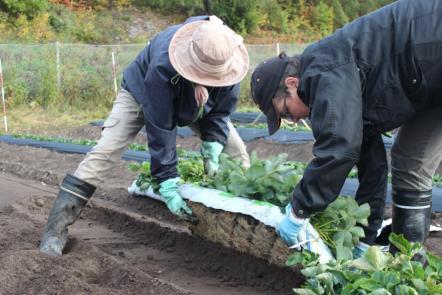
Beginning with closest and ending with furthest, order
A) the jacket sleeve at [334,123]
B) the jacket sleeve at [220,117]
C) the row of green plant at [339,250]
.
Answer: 1. the row of green plant at [339,250]
2. the jacket sleeve at [334,123]
3. the jacket sleeve at [220,117]

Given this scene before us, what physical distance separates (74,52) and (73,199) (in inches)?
541

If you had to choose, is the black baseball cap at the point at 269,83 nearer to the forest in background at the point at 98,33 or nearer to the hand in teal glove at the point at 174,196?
the hand in teal glove at the point at 174,196

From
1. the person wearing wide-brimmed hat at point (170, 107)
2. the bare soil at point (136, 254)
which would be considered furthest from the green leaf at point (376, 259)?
the person wearing wide-brimmed hat at point (170, 107)

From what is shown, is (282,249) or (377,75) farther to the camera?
(282,249)

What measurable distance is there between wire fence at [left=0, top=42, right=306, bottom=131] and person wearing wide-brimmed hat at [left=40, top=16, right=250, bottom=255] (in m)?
12.0

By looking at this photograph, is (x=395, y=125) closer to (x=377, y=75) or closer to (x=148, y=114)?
(x=377, y=75)

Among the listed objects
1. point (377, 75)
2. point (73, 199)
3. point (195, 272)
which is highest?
point (377, 75)

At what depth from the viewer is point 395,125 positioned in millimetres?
2969

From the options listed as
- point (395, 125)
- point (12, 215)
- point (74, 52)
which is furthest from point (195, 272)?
point (74, 52)

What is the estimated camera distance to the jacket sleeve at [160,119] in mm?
A: 3742

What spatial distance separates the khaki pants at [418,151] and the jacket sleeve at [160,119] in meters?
1.35

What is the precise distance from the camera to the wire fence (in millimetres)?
16125

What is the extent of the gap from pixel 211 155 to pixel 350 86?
6.28 feet

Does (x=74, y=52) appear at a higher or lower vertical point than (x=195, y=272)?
lower
